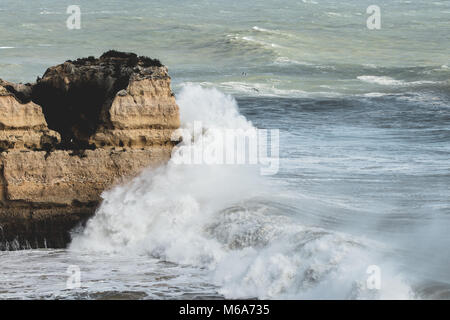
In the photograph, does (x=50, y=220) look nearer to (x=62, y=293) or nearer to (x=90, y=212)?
(x=90, y=212)

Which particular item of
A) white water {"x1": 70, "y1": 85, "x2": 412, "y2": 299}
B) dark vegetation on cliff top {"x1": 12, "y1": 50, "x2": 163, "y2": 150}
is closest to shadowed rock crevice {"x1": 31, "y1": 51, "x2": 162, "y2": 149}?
dark vegetation on cliff top {"x1": 12, "y1": 50, "x2": 163, "y2": 150}

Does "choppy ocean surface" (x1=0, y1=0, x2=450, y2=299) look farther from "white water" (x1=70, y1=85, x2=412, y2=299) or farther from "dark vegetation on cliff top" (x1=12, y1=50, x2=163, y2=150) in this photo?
"dark vegetation on cliff top" (x1=12, y1=50, x2=163, y2=150)

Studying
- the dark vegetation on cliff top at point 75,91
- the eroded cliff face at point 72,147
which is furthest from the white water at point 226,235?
the dark vegetation on cliff top at point 75,91

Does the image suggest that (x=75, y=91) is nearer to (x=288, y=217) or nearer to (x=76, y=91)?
(x=76, y=91)

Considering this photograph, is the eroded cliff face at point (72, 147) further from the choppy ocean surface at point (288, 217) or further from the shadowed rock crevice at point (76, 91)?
the choppy ocean surface at point (288, 217)

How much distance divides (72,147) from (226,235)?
2193 mm

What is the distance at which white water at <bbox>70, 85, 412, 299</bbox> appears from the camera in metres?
8.56

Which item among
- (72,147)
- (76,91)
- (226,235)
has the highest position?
(76,91)

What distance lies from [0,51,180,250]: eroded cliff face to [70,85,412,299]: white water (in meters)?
0.28

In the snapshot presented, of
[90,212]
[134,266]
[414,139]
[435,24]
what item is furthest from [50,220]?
[435,24]

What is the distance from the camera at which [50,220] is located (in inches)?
416

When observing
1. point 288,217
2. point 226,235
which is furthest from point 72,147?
point 288,217

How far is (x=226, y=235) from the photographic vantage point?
10234mm

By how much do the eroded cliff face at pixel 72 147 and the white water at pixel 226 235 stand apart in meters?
0.28
